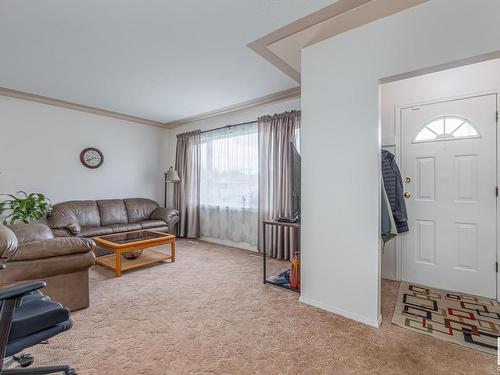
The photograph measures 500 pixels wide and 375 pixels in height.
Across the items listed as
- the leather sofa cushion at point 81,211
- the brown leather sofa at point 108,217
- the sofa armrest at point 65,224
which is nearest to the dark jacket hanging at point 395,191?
the brown leather sofa at point 108,217

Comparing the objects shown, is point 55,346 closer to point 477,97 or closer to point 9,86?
point 9,86

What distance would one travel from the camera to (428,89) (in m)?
2.77

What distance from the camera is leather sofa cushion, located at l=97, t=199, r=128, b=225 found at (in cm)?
457

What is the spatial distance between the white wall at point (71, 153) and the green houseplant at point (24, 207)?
0.59 ft

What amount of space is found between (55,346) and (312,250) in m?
2.09

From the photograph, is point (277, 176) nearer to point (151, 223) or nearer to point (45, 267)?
point (151, 223)

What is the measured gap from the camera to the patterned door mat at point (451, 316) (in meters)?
1.85

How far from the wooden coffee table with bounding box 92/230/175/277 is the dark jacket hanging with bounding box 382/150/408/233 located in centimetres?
280

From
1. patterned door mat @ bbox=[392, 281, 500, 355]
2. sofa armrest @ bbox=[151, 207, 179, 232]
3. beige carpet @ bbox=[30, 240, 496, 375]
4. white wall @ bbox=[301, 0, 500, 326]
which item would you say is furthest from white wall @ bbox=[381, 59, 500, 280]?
sofa armrest @ bbox=[151, 207, 179, 232]

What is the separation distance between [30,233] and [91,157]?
2.85 meters

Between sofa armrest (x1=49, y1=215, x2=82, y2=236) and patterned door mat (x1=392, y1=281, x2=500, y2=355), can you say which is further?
sofa armrest (x1=49, y1=215, x2=82, y2=236)

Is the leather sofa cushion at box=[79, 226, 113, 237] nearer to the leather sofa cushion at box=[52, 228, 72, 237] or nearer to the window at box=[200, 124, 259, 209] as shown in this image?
the leather sofa cushion at box=[52, 228, 72, 237]

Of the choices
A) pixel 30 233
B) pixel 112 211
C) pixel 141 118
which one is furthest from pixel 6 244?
pixel 141 118

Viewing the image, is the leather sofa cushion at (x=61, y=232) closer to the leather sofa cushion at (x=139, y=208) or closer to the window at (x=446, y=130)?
the leather sofa cushion at (x=139, y=208)
